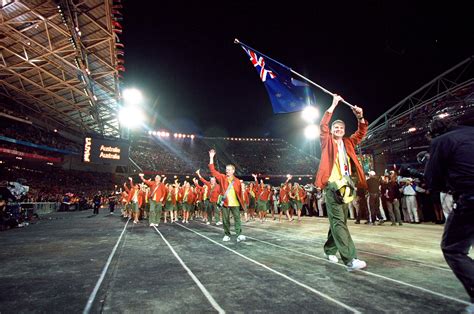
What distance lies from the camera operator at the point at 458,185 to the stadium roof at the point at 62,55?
15.0 metres

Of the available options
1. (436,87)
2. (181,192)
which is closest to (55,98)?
(181,192)

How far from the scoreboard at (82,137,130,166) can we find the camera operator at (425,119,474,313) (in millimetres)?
22599

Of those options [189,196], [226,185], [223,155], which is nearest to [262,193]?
[189,196]

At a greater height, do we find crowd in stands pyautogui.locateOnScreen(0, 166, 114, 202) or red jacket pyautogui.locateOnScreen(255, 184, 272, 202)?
crowd in stands pyautogui.locateOnScreen(0, 166, 114, 202)

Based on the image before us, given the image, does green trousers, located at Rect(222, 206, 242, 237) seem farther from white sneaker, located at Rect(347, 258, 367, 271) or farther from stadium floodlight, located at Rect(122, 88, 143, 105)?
stadium floodlight, located at Rect(122, 88, 143, 105)

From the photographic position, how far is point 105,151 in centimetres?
2120

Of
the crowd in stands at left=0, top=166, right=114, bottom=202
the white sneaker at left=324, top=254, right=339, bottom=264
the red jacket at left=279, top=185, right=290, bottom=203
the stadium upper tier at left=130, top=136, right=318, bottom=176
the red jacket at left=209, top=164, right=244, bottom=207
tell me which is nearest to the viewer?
the white sneaker at left=324, top=254, right=339, bottom=264

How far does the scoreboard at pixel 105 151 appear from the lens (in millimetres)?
20564

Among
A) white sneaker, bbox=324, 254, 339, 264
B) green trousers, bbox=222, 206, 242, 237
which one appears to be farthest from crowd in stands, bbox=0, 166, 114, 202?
white sneaker, bbox=324, 254, 339, 264

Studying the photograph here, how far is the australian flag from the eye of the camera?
6.46 meters

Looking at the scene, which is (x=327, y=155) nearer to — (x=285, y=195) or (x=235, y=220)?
(x=235, y=220)

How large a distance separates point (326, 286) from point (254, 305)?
95 cm

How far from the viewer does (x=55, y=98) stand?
23375 millimetres

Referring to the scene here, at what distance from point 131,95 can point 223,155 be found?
33.7m
